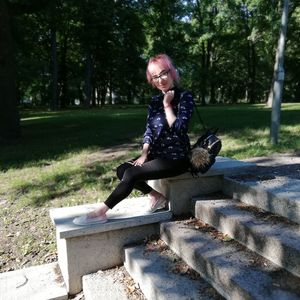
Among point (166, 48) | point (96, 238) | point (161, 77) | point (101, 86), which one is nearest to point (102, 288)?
point (96, 238)

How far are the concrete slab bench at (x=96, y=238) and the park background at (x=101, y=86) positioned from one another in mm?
761

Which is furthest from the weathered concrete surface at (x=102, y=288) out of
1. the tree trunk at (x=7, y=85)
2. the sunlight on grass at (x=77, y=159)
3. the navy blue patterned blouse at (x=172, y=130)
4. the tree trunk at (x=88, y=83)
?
the tree trunk at (x=88, y=83)

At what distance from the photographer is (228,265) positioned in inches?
111

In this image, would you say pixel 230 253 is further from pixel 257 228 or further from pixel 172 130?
pixel 172 130

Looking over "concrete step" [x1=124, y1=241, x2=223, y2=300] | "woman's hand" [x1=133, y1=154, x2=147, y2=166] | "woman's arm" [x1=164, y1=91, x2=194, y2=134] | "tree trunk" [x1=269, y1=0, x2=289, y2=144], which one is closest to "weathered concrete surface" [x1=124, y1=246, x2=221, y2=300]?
"concrete step" [x1=124, y1=241, x2=223, y2=300]

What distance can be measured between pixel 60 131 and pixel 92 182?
6667 mm

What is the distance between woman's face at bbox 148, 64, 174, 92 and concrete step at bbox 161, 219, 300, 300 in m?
1.28

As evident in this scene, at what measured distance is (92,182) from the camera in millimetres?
5883

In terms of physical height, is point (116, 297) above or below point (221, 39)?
below

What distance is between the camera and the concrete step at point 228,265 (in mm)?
2469

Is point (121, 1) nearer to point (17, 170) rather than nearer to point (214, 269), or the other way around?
point (17, 170)

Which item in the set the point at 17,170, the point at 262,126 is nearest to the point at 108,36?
the point at 262,126

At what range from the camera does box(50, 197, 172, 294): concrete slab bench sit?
3537mm

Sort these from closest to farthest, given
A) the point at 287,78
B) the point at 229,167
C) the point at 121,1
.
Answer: the point at 229,167 < the point at 121,1 < the point at 287,78
